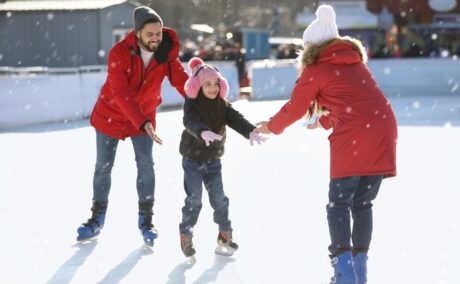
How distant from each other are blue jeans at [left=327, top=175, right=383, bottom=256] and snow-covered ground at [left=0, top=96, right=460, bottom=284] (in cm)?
41

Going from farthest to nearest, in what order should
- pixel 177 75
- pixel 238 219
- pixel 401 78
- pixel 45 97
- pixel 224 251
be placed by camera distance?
1. pixel 401 78
2. pixel 45 97
3. pixel 238 219
4. pixel 177 75
5. pixel 224 251

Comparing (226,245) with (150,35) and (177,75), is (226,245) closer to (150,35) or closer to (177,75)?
(177,75)

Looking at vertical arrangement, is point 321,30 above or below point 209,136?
above

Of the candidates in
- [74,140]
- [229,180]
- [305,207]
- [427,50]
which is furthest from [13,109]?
[427,50]

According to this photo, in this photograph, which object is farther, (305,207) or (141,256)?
(305,207)

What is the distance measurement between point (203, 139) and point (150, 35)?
2.69 feet

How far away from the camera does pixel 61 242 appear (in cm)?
557

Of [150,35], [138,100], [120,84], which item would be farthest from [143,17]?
[138,100]

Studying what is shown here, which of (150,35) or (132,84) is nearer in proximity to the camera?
(150,35)

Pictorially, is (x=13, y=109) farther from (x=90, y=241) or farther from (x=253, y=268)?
(x=253, y=268)

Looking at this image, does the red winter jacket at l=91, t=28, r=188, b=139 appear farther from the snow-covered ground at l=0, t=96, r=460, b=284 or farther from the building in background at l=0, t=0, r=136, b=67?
the building in background at l=0, t=0, r=136, b=67

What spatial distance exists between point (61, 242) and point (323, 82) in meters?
2.25

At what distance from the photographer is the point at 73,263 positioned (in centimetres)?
503

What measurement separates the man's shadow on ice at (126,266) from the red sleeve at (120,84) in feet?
2.65
